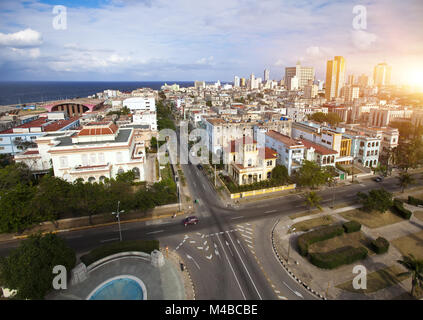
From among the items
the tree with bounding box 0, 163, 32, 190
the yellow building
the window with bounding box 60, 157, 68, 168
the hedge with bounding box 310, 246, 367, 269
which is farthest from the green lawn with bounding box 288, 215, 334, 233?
the tree with bounding box 0, 163, 32, 190

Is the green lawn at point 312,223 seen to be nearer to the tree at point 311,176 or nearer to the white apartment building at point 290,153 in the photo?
the tree at point 311,176

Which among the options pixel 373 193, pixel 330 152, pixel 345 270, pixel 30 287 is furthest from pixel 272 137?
pixel 30 287

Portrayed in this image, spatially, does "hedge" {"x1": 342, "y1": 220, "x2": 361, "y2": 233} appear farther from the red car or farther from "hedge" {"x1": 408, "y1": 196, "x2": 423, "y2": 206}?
the red car

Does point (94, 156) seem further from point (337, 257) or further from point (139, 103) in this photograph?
point (139, 103)

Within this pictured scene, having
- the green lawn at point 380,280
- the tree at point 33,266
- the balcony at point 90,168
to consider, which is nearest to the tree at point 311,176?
the green lawn at point 380,280

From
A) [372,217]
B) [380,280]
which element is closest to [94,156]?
[380,280]

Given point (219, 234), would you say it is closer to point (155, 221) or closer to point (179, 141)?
point (155, 221)

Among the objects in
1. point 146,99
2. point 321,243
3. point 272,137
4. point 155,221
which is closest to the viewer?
point 321,243
